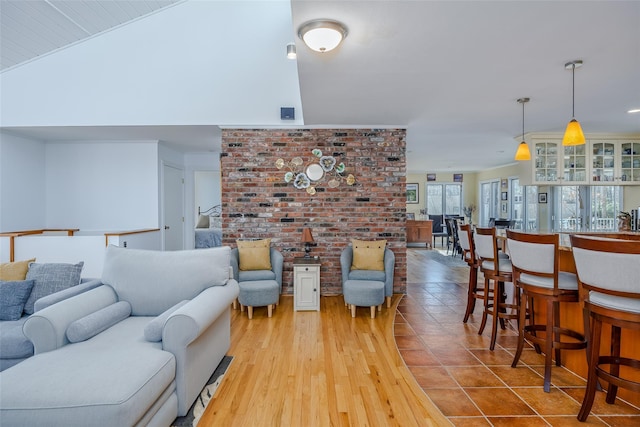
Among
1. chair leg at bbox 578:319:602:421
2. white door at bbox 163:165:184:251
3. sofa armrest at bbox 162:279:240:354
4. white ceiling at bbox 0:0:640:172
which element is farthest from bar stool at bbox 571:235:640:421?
white door at bbox 163:165:184:251

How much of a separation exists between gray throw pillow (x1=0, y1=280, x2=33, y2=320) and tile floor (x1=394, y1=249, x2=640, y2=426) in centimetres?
310

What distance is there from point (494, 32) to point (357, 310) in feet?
10.7

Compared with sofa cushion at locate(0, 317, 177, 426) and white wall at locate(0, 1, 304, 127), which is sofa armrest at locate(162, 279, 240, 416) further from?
white wall at locate(0, 1, 304, 127)

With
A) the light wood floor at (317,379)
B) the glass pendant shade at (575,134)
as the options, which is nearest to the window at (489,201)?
the glass pendant shade at (575,134)

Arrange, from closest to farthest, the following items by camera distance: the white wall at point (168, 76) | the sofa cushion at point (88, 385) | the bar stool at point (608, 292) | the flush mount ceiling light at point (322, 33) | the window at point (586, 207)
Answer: the sofa cushion at point (88, 385) < the bar stool at point (608, 292) < the flush mount ceiling light at point (322, 33) < the white wall at point (168, 76) < the window at point (586, 207)

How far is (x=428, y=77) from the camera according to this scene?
306 centimetres

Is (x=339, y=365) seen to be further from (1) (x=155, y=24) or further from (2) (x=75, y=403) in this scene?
(1) (x=155, y=24)

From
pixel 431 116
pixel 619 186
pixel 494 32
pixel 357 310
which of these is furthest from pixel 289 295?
pixel 619 186

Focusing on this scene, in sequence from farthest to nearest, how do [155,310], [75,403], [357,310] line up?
[357,310], [155,310], [75,403]

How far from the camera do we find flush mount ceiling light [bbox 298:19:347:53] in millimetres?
2096

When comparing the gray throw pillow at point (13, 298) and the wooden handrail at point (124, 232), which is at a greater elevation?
the wooden handrail at point (124, 232)

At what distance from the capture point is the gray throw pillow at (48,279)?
264cm

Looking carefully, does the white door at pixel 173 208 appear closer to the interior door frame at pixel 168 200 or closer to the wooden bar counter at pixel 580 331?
the interior door frame at pixel 168 200

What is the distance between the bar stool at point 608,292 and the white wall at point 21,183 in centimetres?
700
